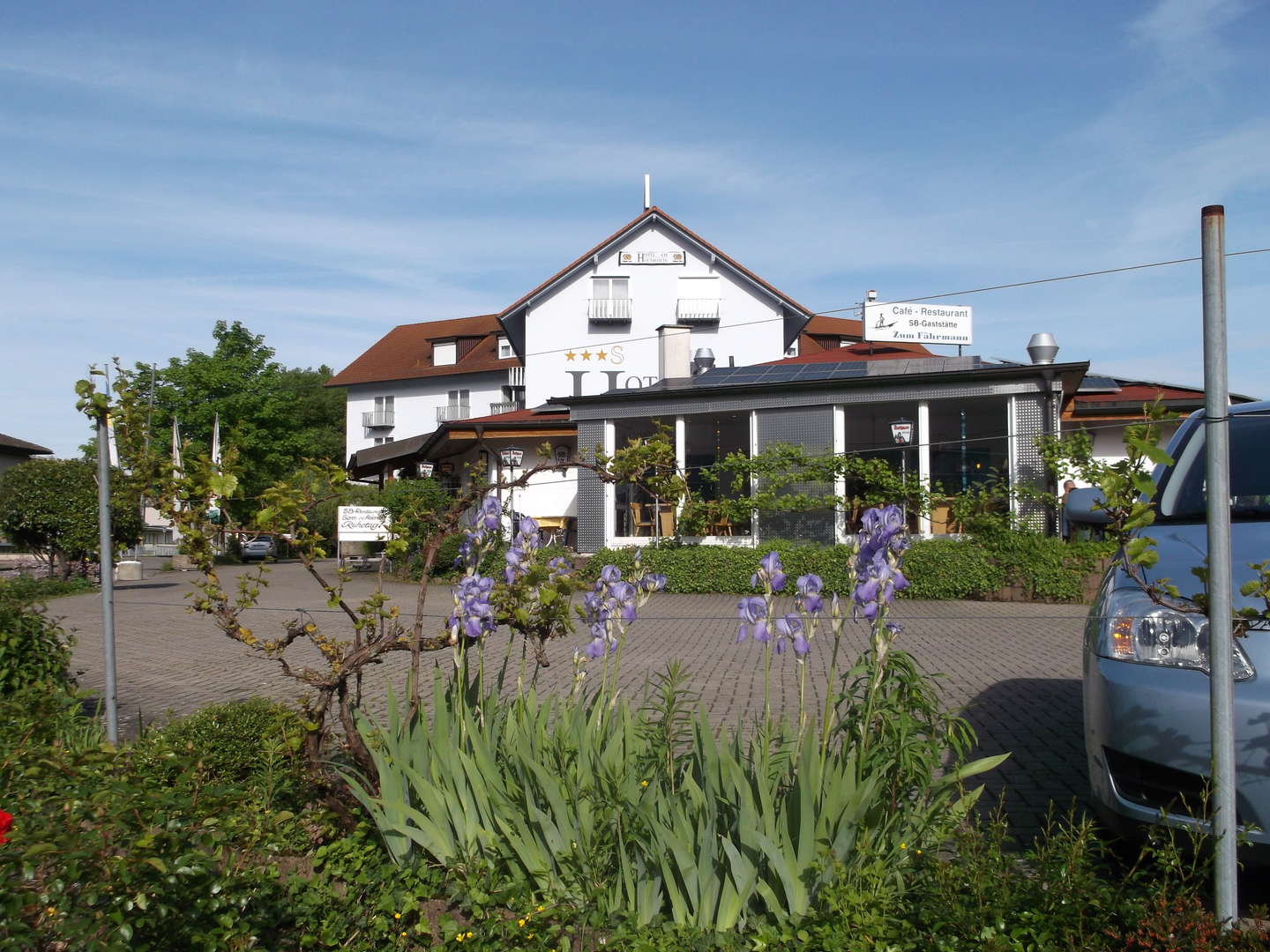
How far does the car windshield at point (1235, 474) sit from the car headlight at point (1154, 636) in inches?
33.6

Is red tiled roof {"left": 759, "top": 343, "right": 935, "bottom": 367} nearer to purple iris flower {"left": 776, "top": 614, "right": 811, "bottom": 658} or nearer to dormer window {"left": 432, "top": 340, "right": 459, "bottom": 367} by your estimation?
purple iris flower {"left": 776, "top": 614, "right": 811, "bottom": 658}

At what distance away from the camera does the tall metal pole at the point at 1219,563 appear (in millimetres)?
2842

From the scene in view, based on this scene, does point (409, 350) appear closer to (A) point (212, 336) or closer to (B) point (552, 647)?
(A) point (212, 336)

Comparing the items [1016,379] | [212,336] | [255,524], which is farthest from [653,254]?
[255,524]

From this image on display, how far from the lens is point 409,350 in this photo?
61.8 m

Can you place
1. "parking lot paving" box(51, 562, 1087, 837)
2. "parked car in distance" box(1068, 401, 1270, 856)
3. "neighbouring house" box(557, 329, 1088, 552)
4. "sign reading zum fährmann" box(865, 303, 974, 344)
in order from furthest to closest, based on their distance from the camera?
"sign reading zum fährmann" box(865, 303, 974, 344) → "neighbouring house" box(557, 329, 1088, 552) → "parking lot paving" box(51, 562, 1087, 837) → "parked car in distance" box(1068, 401, 1270, 856)

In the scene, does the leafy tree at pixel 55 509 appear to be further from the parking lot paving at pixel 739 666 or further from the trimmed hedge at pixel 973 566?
the trimmed hedge at pixel 973 566

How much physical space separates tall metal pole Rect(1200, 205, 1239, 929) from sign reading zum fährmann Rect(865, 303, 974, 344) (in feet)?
87.6

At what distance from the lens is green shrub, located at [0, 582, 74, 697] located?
5879 mm

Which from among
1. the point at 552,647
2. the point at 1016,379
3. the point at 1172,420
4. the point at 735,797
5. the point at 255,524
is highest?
the point at 1016,379

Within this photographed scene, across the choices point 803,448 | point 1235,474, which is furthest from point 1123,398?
point 1235,474

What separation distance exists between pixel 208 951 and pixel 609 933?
3.60 ft

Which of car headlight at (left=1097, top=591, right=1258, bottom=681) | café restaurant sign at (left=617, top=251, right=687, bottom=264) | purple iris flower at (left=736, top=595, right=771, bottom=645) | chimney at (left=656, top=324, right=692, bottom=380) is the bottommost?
car headlight at (left=1097, top=591, right=1258, bottom=681)

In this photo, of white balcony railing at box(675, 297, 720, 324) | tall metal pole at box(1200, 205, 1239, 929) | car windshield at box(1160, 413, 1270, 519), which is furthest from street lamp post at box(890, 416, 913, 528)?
white balcony railing at box(675, 297, 720, 324)
